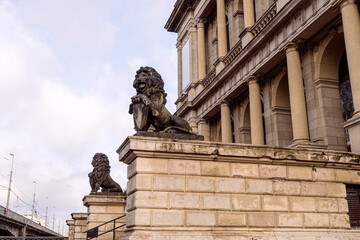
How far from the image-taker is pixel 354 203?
10281 mm

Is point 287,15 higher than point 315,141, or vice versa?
point 287,15

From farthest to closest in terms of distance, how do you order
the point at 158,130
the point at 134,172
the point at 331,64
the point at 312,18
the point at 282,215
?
the point at 331,64 < the point at 312,18 < the point at 158,130 < the point at 282,215 < the point at 134,172

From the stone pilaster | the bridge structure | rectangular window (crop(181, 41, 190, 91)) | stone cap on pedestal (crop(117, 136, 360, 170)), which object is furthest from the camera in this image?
the bridge structure

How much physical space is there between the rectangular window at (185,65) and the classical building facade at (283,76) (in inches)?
66.5

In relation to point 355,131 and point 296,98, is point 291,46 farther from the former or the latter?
point 355,131

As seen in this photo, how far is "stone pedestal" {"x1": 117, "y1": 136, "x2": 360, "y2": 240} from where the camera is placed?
8.62 m

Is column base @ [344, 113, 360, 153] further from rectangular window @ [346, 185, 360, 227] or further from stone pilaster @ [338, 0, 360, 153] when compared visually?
rectangular window @ [346, 185, 360, 227]

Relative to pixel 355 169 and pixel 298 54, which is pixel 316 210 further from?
pixel 298 54

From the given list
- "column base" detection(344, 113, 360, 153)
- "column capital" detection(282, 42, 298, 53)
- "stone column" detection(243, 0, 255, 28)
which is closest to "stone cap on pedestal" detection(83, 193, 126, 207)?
"column base" detection(344, 113, 360, 153)

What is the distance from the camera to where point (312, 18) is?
1688 cm

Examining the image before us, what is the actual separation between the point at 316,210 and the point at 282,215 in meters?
0.92

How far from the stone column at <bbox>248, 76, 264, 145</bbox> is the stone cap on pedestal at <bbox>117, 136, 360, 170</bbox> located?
10134mm

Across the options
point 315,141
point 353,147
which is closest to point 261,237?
point 353,147

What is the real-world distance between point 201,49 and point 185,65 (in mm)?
3512
